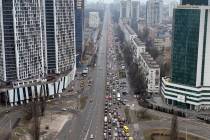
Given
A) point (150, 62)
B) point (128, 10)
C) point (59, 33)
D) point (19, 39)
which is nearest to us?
point (19, 39)

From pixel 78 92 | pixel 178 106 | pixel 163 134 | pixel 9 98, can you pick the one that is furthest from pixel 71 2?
pixel 163 134

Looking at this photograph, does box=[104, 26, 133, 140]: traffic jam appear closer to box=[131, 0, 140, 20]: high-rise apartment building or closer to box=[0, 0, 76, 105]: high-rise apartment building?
box=[0, 0, 76, 105]: high-rise apartment building

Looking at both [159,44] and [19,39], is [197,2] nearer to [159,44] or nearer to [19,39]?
[19,39]

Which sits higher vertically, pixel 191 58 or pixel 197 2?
pixel 197 2

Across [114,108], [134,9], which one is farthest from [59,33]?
[134,9]

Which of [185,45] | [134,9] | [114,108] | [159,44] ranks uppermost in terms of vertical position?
[134,9]

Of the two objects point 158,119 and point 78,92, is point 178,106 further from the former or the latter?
point 78,92

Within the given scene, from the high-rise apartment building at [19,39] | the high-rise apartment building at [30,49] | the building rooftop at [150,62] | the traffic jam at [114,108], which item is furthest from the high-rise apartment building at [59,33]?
the building rooftop at [150,62]

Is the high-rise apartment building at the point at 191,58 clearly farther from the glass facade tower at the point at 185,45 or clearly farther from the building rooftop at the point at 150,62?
the building rooftop at the point at 150,62
